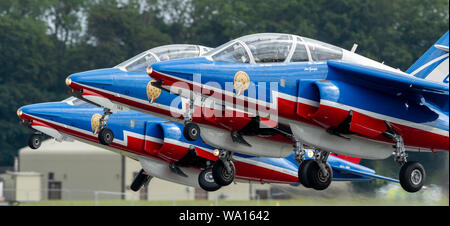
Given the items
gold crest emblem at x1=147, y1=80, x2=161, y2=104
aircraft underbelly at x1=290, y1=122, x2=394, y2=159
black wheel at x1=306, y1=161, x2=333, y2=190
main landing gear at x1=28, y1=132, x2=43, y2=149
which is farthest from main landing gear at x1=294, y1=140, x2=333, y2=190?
main landing gear at x1=28, y1=132, x2=43, y2=149

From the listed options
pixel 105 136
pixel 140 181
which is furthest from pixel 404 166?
pixel 140 181

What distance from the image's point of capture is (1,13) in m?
59.9

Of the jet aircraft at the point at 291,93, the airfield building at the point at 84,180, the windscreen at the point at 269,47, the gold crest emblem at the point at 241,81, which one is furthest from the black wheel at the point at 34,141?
the airfield building at the point at 84,180

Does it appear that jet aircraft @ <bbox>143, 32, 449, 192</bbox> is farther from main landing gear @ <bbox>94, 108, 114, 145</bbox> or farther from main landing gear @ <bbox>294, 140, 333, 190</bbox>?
main landing gear @ <bbox>94, 108, 114, 145</bbox>

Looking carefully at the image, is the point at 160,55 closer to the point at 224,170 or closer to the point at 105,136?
the point at 105,136

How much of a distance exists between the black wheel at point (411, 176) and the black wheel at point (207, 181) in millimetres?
6306

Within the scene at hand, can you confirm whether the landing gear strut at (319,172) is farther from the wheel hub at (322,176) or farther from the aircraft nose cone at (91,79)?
the aircraft nose cone at (91,79)

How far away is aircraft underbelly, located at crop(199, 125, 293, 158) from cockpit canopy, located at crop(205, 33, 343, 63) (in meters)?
2.76

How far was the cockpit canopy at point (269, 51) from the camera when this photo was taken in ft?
66.6

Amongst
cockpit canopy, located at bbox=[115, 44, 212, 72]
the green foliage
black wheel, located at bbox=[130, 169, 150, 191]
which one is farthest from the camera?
the green foliage

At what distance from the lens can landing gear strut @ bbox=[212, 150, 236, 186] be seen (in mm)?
23234

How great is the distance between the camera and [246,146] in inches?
904

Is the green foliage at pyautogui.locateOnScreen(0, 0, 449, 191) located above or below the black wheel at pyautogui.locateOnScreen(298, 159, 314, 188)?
above

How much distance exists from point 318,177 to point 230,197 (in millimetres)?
18051
